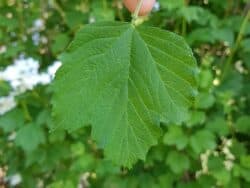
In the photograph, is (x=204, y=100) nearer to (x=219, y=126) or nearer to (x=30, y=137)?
(x=219, y=126)

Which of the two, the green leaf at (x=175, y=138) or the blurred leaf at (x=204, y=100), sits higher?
the blurred leaf at (x=204, y=100)

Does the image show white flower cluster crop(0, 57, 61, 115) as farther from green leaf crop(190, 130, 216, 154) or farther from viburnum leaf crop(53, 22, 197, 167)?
viburnum leaf crop(53, 22, 197, 167)

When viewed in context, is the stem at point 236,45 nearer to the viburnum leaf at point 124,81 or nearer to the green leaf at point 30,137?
the green leaf at point 30,137

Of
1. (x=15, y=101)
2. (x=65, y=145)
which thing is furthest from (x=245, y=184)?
(x=15, y=101)

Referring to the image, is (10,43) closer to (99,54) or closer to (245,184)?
(245,184)

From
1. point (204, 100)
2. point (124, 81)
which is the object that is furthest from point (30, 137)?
point (124, 81)

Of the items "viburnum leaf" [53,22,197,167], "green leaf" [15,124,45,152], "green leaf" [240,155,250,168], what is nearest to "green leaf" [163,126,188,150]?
"green leaf" [240,155,250,168]

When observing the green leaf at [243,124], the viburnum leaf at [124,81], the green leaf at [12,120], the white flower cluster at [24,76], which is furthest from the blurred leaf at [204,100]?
the viburnum leaf at [124,81]
